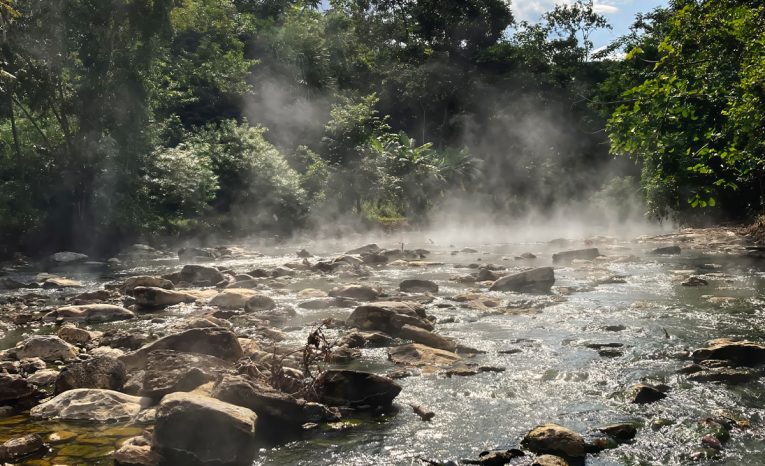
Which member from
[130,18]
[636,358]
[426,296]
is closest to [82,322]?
[426,296]

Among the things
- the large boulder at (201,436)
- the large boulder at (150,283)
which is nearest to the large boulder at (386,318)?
the large boulder at (201,436)

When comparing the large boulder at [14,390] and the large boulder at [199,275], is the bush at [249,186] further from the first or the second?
the large boulder at [14,390]

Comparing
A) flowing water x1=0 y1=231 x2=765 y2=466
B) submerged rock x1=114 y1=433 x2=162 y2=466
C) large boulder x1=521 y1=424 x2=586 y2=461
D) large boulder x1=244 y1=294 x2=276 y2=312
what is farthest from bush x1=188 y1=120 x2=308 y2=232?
large boulder x1=521 y1=424 x2=586 y2=461

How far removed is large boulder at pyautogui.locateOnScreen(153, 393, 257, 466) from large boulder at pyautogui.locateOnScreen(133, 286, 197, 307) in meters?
7.73

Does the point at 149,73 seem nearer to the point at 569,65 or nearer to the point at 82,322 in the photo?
the point at 82,322

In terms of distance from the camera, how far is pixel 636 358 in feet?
25.4

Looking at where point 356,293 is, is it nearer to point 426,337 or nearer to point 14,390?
point 426,337

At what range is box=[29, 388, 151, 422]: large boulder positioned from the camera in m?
5.82

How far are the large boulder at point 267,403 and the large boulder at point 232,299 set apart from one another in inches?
244

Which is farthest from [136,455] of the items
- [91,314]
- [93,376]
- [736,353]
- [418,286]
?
[418,286]

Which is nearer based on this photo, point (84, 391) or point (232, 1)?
point (84, 391)

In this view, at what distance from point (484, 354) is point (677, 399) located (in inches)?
99.4

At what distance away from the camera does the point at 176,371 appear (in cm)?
655

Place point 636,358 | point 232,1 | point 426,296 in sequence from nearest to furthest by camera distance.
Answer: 1. point 636,358
2. point 426,296
3. point 232,1
